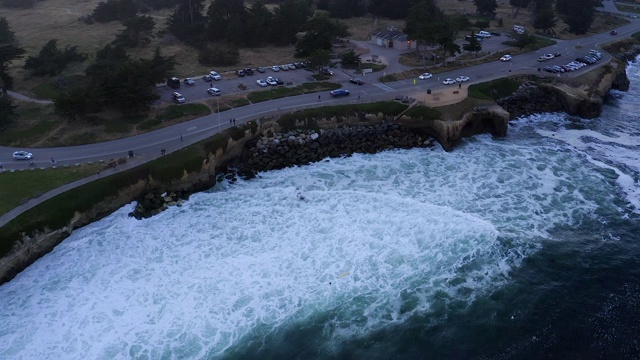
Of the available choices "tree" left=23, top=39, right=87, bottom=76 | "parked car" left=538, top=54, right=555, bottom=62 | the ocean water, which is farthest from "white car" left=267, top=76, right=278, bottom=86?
"parked car" left=538, top=54, right=555, bottom=62

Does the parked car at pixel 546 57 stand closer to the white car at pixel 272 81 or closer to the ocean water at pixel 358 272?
the ocean water at pixel 358 272

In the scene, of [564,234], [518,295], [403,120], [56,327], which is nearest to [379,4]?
Result: [403,120]

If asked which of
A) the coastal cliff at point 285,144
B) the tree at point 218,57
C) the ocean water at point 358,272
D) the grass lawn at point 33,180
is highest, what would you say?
the tree at point 218,57

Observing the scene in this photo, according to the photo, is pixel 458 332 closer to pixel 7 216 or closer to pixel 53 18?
pixel 7 216

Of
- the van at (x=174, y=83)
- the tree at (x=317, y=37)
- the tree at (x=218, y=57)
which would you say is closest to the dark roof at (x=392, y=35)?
the tree at (x=317, y=37)

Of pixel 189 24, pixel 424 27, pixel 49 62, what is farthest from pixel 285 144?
pixel 189 24

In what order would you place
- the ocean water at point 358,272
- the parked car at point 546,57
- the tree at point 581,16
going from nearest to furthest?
1. the ocean water at point 358,272
2. the parked car at point 546,57
3. the tree at point 581,16
